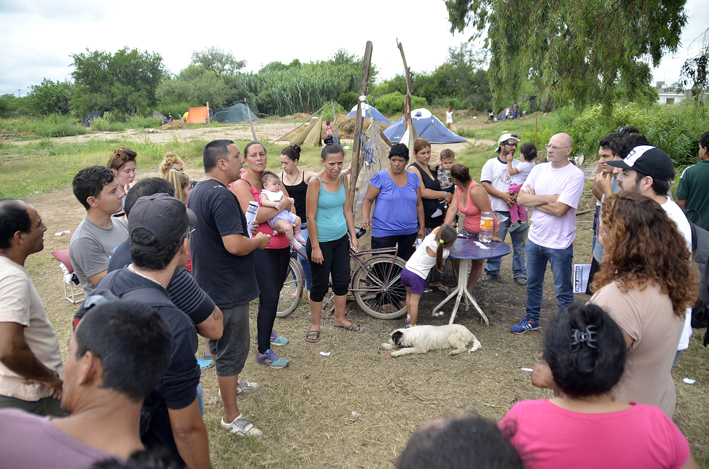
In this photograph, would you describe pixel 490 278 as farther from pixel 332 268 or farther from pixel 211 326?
pixel 211 326

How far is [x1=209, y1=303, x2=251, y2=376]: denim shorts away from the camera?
2.86m

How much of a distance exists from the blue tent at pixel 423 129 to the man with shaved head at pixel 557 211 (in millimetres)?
10454

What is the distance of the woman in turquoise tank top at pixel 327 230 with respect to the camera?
402cm

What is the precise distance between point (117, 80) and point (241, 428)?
58361 mm

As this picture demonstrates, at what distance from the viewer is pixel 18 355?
1.79 meters

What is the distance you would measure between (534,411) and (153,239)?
154 cm

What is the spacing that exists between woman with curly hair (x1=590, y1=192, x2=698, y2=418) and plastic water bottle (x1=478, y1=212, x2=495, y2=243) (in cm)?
277

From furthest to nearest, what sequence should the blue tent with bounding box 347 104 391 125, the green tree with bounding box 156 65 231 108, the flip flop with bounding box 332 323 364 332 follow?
the green tree with bounding box 156 65 231 108 < the blue tent with bounding box 347 104 391 125 < the flip flop with bounding box 332 323 364 332

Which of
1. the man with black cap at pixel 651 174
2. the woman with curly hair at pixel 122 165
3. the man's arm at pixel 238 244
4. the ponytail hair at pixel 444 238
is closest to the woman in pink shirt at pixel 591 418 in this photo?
the man with black cap at pixel 651 174

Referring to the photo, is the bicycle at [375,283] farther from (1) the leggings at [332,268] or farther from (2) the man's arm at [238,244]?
(2) the man's arm at [238,244]

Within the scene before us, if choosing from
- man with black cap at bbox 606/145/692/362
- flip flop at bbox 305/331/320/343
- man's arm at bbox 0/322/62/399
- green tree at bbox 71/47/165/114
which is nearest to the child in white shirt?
flip flop at bbox 305/331/320/343

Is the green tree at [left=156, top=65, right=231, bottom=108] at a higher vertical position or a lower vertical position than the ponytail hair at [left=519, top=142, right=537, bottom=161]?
higher

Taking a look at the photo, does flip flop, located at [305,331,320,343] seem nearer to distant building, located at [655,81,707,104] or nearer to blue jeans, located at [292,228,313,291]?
blue jeans, located at [292,228,313,291]

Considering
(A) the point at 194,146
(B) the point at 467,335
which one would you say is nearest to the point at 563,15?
(B) the point at 467,335
